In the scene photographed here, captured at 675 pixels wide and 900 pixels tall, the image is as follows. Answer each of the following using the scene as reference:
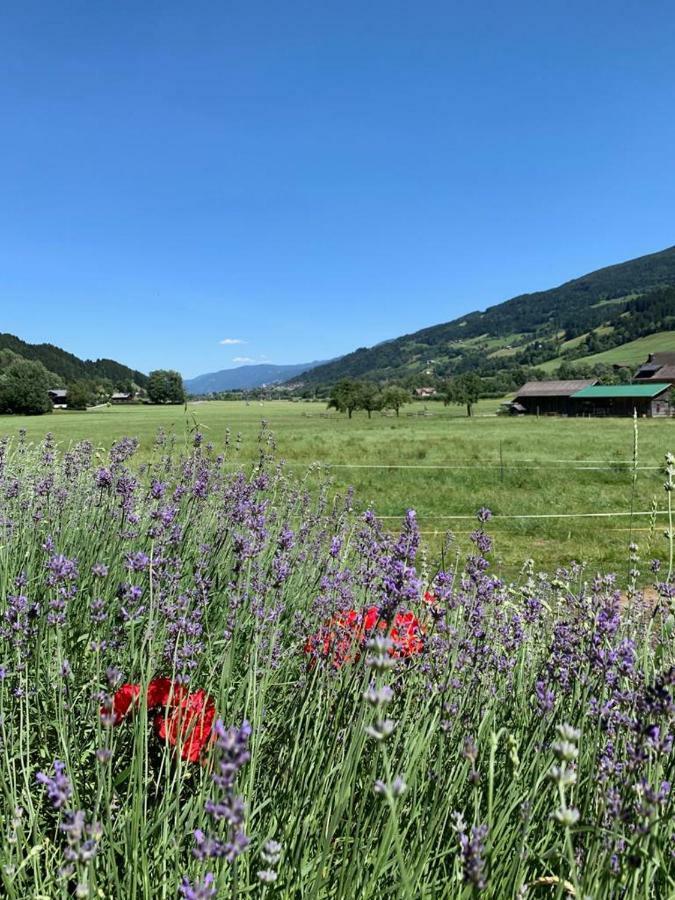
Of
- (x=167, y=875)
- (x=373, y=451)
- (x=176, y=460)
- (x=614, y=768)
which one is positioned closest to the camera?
(x=614, y=768)

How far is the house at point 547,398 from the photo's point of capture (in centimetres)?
9175

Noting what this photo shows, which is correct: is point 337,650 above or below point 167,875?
above

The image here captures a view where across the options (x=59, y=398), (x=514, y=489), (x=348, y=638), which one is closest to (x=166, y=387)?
(x=59, y=398)

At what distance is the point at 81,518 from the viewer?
15.6 feet

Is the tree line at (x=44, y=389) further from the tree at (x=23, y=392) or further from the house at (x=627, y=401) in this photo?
the house at (x=627, y=401)

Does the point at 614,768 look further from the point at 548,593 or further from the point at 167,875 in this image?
the point at 548,593

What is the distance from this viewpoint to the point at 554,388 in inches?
3733

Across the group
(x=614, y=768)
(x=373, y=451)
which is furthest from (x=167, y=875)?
(x=373, y=451)

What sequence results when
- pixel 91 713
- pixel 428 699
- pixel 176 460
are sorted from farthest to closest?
1. pixel 176 460
2. pixel 91 713
3. pixel 428 699

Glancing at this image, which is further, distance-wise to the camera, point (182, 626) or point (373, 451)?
point (373, 451)

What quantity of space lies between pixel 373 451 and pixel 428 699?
73.6ft

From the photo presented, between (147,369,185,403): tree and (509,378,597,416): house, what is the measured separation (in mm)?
54895

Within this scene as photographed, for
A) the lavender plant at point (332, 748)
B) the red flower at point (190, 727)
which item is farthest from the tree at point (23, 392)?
the red flower at point (190, 727)

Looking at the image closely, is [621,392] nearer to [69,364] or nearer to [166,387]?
[166,387]
